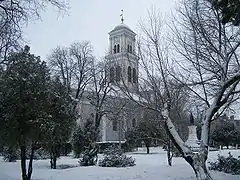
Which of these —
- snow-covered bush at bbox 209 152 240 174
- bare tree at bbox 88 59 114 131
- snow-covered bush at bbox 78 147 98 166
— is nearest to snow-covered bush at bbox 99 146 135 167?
snow-covered bush at bbox 78 147 98 166

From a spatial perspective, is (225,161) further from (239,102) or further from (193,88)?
(193,88)

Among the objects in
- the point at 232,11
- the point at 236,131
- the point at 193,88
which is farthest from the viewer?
the point at 236,131

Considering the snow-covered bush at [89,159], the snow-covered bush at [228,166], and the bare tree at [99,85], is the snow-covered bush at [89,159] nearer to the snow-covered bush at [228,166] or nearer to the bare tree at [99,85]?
the snow-covered bush at [228,166]

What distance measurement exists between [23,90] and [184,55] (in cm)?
720

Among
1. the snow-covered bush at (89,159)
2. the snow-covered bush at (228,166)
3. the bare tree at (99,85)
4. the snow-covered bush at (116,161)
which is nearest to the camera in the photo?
the snow-covered bush at (228,166)

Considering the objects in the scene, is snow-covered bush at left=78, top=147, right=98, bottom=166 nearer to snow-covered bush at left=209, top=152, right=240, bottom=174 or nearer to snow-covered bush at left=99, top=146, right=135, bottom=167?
snow-covered bush at left=99, top=146, right=135, bottom=167

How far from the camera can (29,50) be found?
12.8 m

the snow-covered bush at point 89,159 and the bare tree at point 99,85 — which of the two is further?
the bare tree at point 99,85

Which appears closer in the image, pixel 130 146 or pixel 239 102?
pixel 239 102

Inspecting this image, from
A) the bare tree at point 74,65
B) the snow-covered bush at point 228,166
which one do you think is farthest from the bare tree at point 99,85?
the snow-covered bush at point 228,166

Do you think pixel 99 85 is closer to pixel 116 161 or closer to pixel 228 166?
pixel 116 161

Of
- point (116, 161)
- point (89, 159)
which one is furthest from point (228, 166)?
point (89, 159)

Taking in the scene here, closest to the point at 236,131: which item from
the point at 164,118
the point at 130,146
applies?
the point at 130,146

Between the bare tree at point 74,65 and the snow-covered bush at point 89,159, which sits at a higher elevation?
the bare tree at point 74,65
